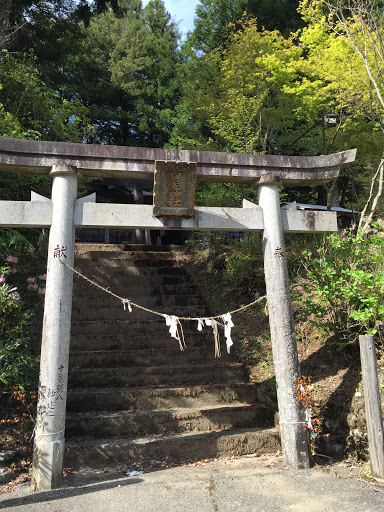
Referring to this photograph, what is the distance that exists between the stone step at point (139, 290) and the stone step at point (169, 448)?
4.32 metres

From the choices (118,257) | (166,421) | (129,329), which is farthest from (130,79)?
(166,421)

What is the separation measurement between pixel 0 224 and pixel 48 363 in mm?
2034

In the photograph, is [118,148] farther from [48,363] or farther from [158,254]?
[158,254]

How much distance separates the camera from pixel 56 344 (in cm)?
490

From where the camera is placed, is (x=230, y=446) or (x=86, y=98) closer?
(x=230, y=446)

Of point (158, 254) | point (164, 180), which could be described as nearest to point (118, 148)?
point (164, 180)

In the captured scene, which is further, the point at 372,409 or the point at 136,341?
the point at 136,341

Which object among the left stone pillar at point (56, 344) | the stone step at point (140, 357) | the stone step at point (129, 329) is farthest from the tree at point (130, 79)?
the left stone pillar at point (56, 344)

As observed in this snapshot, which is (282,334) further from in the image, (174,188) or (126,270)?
(126,270)

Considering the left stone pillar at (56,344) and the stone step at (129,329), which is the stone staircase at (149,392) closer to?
the stone step at (129,329)

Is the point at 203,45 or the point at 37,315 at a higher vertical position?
the point at 203,45

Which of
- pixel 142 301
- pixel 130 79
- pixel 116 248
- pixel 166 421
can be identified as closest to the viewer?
pixel 166 421

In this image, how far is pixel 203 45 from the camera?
658 inches

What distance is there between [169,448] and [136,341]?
2.72m
